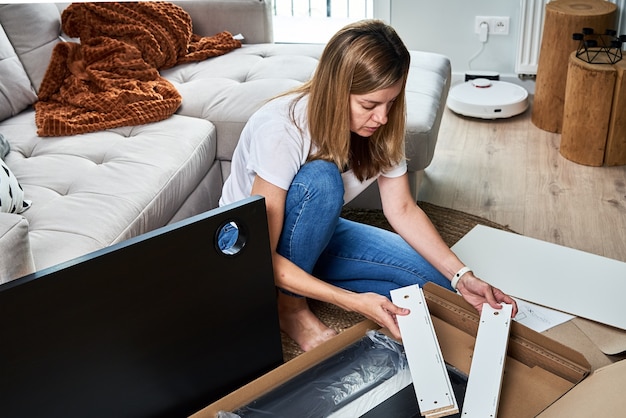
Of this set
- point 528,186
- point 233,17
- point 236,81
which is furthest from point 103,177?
point 528,186

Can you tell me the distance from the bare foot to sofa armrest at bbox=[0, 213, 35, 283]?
0.60 m

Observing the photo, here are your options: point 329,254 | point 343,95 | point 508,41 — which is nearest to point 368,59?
point 343,95

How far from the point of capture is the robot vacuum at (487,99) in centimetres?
288

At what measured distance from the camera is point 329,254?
164 centimetres

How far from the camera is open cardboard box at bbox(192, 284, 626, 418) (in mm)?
971

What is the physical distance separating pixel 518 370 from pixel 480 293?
0.67 ft

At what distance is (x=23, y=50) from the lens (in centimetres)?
218

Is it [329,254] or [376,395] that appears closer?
[376,395]

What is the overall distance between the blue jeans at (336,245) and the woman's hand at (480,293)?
22cm

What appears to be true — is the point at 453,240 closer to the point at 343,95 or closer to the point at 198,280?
the point at 343,95

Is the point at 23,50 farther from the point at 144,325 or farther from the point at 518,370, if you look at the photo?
the point at 518,370

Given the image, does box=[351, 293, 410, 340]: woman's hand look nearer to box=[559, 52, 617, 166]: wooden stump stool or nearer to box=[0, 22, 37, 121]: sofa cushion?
box=[0, 22, 37, 121]: sofa cushion

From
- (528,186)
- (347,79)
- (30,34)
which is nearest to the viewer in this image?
(347,79)

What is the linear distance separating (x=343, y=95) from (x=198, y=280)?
17.3 inches
